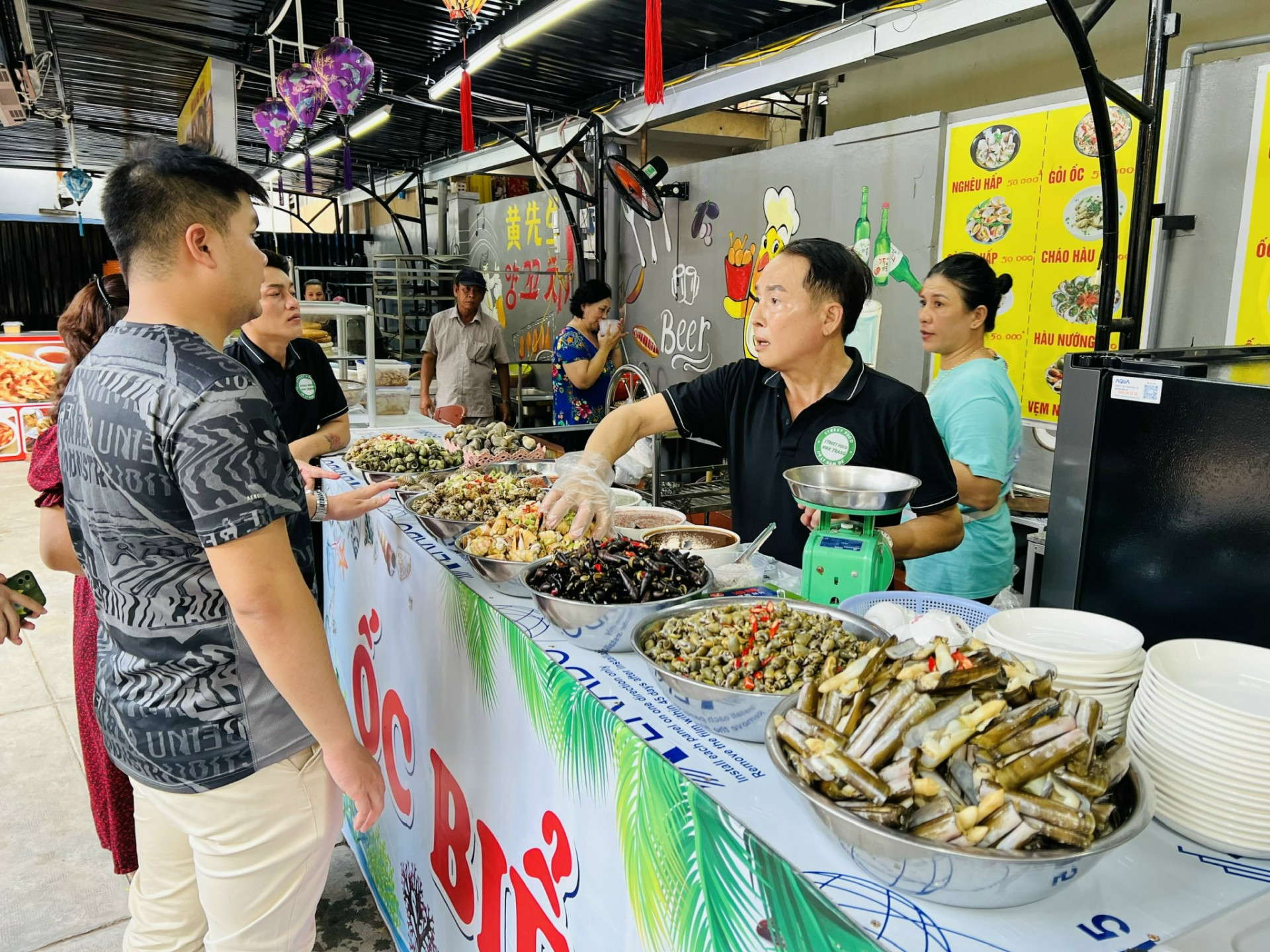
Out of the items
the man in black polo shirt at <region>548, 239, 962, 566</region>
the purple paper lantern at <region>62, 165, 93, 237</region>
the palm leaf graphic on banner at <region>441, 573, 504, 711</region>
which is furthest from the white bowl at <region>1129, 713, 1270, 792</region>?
the purple paper lantern at <region>62, 165, 93, 237</region>

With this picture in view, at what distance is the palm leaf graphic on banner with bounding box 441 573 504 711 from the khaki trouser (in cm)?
35

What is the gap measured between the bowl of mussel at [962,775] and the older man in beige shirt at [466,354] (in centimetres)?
516

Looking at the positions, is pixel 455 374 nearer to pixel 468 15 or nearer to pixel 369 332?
pixel 369 332

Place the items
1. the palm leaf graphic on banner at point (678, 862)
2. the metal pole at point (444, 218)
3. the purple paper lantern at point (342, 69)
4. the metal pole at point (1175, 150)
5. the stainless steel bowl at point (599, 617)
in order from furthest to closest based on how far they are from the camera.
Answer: the metal pole at point (444, 218) < the purple paper lantern at point (342, 69) < the metal pole at point (1175, 150) < the stainless steel bowl at point (599, 617) < the palm leaf graphic on banner at point (678, 862)

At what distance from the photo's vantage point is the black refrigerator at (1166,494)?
4.99 feet

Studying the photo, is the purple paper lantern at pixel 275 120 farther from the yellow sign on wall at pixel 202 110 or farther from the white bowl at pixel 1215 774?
the white bowl at pixel 1215 774

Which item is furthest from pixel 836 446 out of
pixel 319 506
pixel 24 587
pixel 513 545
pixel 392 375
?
pixel 392 375

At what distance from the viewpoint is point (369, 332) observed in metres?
4.52

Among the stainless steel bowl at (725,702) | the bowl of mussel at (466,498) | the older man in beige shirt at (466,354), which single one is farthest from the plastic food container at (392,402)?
the stainless steel bowl at (725,702)

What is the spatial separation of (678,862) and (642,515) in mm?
1209

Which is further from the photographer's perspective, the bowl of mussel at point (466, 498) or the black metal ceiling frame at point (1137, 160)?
the black metal ceiling frame at point (1137, 160)

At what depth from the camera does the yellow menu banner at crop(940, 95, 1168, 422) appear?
3.65 metres

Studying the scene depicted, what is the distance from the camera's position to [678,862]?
1115 mm

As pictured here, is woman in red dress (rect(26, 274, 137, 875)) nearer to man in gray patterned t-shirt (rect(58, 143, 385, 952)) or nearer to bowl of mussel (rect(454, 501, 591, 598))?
man in gray patterned t-shirt (rect(58, 143, 385, 952))
